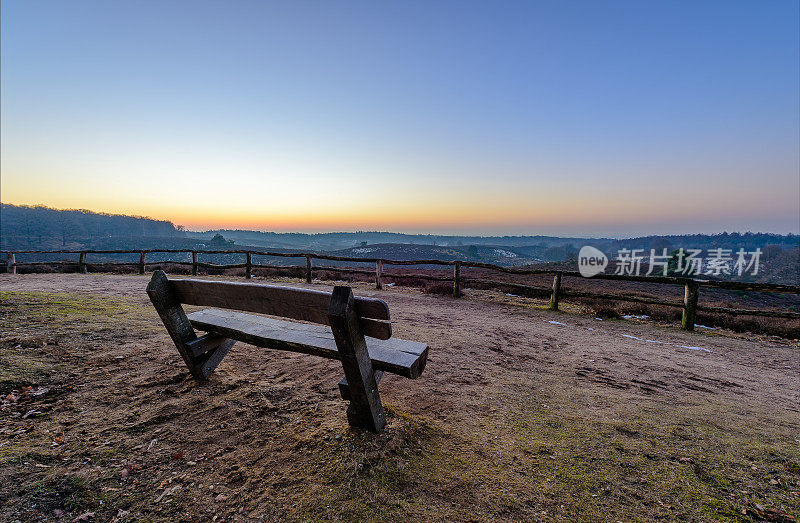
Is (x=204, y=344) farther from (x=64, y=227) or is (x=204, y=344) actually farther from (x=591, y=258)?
(x=64, y=227)

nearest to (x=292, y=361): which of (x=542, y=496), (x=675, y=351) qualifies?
(x=542, y=496)

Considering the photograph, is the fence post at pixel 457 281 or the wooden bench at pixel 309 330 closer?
the wooden bench at pixel 309 330

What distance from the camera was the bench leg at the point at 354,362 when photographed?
198cm

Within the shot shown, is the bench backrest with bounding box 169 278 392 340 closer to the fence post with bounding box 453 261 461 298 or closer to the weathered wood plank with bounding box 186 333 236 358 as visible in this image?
the weathered wood plank with bounding box 186 333 236 358

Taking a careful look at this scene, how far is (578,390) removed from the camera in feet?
12.3

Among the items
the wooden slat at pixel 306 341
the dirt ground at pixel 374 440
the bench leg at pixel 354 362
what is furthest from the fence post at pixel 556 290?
the bench leg at pixel 354 362

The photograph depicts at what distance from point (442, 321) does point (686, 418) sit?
4467 millimetres

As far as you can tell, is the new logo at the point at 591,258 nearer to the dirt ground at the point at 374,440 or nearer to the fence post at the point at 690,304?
the fence post at the point at 690,304

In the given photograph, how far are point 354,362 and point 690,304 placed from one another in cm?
914

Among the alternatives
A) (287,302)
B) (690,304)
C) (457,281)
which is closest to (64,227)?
(457,281)

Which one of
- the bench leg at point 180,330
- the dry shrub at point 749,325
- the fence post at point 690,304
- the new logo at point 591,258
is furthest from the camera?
the new logo at point 591,258

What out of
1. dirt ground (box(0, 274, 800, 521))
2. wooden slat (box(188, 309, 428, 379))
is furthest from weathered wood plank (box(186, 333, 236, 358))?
dirt ground (box(0, 274, 800, 521))

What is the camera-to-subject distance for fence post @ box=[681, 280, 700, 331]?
7.72m

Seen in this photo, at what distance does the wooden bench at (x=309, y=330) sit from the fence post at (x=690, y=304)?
27.7ft
